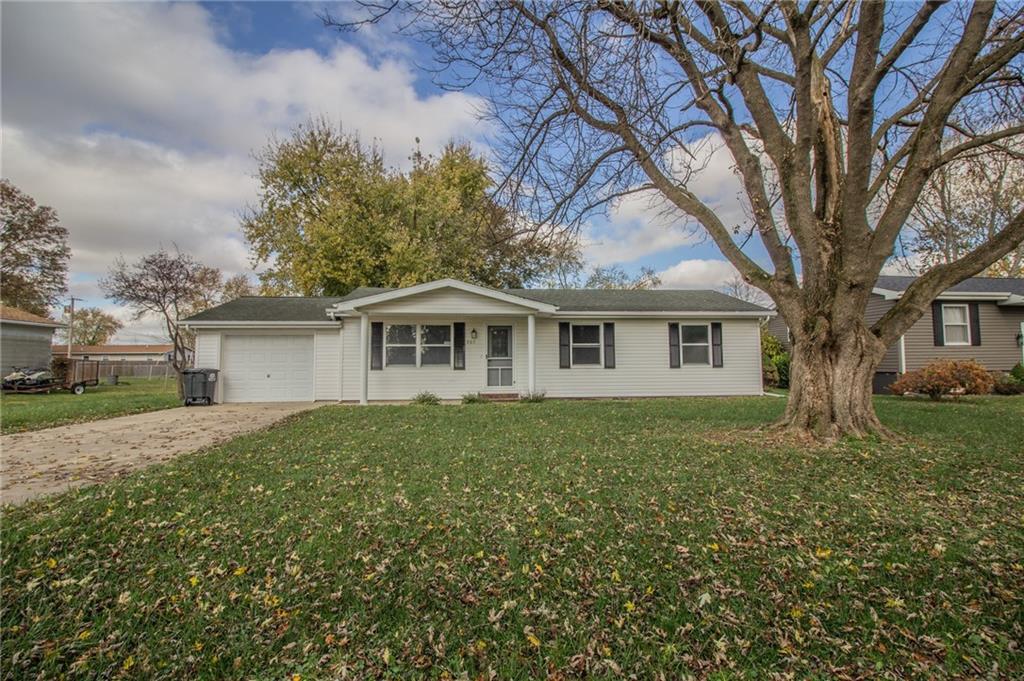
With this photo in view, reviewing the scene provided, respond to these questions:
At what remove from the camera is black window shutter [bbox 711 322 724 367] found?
573 inches

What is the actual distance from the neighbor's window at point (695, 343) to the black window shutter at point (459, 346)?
6.70 metres

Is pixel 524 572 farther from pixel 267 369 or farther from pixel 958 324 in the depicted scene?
pixel 958 324

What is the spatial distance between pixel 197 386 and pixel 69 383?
11.5 m

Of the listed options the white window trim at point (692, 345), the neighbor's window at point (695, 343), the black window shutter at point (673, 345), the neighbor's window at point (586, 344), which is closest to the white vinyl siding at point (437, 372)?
the neighbor's window at point (586, 344)

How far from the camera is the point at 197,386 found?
1257cm

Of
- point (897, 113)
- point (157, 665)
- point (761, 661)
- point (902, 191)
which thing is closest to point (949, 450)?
point (902, 191)

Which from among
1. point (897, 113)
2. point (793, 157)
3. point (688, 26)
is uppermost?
point (688, 26)

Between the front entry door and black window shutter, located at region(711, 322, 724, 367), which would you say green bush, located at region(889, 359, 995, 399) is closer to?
black window shutter, located at region(711, 322, 724, 367)

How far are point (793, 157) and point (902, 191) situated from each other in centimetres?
139

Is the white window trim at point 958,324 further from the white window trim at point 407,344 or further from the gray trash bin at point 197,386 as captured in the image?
the gray trash bin at point 197,386

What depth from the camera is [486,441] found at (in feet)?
22.1

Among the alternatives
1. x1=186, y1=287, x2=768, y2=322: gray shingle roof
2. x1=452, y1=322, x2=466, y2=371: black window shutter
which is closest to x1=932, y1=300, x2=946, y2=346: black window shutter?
x1=186, y1=287, x2=768, y2=322: gray shingle roof

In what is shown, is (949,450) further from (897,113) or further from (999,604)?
(897,113)

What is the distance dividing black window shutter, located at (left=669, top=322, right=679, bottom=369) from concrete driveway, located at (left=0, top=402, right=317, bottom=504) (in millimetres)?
10820
